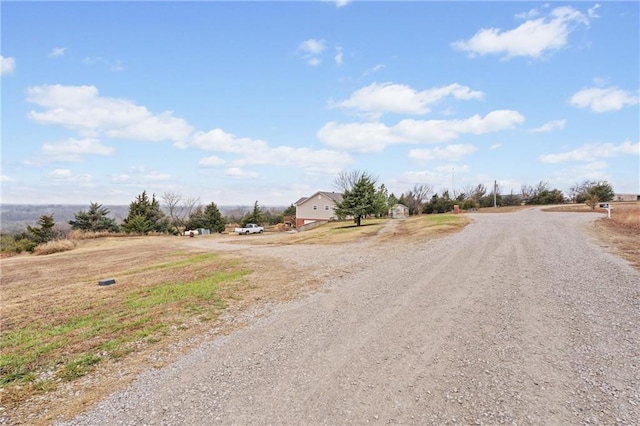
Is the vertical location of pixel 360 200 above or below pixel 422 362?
above

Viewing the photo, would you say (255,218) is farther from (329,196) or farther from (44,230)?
(44,230)

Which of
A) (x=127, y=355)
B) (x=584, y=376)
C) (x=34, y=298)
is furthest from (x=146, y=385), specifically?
(x=34, y=298)

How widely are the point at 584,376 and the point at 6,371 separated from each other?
25.9 ft

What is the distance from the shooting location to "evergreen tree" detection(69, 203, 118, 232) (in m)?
40.3

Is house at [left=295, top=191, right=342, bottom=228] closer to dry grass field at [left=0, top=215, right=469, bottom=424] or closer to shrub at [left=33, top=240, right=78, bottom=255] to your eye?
shrub at [left=33, top=240, right=78, bottom=255]

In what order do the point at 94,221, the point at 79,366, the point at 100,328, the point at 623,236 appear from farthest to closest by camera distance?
the point at 94,221
the point at 623,236
the point at 100,328
the point at 79,366

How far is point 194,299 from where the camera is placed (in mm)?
8008

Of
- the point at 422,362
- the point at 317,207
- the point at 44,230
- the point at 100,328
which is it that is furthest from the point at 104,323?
the point at 317,207

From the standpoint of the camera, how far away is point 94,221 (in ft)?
135

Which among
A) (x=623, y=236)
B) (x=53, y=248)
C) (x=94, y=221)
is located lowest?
(x=53, y=248)

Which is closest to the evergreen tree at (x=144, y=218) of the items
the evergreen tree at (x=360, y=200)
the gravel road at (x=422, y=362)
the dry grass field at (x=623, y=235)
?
the evergreen tree at (x=360, y=200)

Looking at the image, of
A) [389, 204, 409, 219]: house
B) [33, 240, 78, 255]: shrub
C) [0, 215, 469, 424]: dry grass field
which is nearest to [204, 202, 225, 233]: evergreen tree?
[33, 240, 78, 255]: shrub

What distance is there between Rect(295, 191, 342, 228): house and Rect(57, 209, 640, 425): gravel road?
40.4 meters

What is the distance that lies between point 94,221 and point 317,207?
98.7 feet
